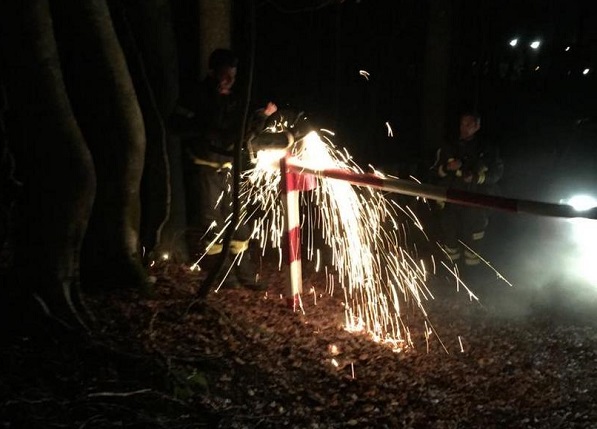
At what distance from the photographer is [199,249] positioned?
6422 mm

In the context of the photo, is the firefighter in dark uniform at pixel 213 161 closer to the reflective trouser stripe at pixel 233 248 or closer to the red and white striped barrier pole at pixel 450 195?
the reflective trouser stripe at pixel 233 248

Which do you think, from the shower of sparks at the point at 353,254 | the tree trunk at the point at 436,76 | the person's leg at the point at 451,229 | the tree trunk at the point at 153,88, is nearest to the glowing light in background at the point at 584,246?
the person's leg at the point at 451,229

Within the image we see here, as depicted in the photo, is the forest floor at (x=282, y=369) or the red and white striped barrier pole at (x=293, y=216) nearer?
the forest floor at (x=282, y=369)

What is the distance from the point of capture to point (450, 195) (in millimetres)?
4438

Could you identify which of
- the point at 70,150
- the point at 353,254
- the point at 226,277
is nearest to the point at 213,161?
the point at 226,277

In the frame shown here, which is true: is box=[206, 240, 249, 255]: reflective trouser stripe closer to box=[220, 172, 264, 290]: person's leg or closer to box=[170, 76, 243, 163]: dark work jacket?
box=[220, 172, 264, 290]: person's leg

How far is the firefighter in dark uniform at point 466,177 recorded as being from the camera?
6.95 meters

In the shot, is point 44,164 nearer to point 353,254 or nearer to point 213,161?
point 213,161

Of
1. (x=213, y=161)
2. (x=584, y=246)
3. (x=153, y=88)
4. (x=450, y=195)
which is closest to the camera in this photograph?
(x=450, y=195)

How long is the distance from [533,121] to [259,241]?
10.7 m

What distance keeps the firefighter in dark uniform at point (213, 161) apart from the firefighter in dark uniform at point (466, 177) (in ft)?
7.49

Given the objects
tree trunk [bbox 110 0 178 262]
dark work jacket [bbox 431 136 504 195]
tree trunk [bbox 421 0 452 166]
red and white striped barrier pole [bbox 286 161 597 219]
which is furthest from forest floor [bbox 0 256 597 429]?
tree trunk [bbox 421 0 452 166]

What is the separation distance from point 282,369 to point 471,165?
11.6 ft

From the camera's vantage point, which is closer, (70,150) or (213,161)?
(70,150)
